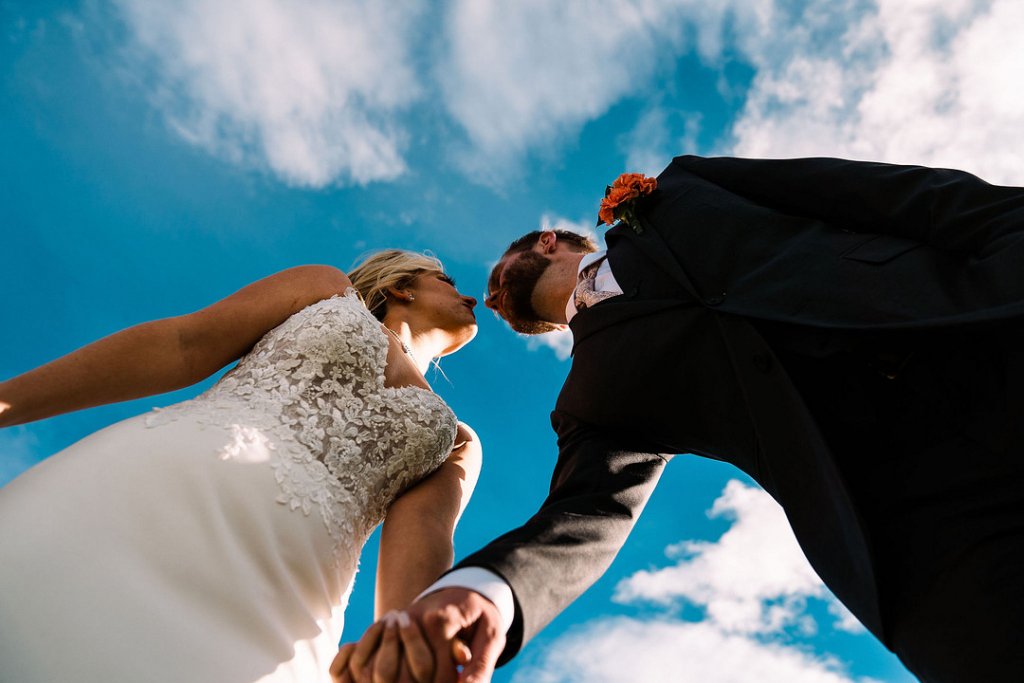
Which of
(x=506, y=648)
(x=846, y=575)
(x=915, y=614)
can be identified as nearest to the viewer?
(x=506, y=648)

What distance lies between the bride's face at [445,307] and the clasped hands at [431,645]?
289cm

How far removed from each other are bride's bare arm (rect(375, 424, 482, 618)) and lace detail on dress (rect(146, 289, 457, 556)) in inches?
3.8

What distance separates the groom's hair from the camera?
16.5 feet

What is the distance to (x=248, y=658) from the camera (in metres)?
2.21

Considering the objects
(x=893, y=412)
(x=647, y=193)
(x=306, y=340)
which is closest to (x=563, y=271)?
(x=647, y=193)

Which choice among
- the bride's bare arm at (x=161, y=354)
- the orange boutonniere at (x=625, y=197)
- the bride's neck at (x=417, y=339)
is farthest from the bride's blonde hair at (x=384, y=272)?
the orange boutonniere at (x=625, y=197)

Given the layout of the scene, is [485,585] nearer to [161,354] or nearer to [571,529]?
[571,529]

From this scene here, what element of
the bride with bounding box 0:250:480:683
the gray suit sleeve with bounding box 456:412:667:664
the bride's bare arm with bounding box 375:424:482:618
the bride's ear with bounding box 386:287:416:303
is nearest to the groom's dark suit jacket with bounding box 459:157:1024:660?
the gray suit sleeve with bounding box 456:412:667:664

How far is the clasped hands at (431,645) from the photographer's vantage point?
1.59m

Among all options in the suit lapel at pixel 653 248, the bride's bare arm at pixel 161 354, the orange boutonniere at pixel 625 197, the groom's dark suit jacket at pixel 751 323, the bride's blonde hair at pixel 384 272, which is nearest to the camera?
the groom's dark suit jacket at pixel 751 323

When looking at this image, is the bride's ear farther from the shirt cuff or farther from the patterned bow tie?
the shirt cuff

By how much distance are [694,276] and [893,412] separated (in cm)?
100

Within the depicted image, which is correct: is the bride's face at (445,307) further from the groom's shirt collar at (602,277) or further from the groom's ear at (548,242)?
the groom's shirt collar at (602,277)

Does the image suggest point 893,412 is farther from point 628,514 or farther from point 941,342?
point 628,514
